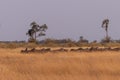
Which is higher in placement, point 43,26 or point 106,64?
point 43,26

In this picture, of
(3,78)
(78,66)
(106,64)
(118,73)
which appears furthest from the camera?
(106,64)

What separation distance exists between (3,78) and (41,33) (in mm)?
77161

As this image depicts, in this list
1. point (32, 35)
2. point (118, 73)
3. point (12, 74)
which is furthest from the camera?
point (32, 35)

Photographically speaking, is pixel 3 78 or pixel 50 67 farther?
pixel 50 67

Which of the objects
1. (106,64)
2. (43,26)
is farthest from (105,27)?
(106,64)

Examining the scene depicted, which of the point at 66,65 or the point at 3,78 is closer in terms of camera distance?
the point at 3,78

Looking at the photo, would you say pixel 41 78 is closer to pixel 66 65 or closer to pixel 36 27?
pixel 66 65

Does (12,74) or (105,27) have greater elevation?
(105,27)

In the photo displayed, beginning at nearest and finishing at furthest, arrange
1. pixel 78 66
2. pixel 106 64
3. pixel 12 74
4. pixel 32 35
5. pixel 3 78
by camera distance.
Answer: pixel 3 78, pixel 12 74, pixel 78 66, pixel 106 64, pixel 32 35

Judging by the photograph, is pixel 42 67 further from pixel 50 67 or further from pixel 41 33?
pixel 41 33

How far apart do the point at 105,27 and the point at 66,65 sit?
73.7 metres

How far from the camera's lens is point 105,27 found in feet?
285

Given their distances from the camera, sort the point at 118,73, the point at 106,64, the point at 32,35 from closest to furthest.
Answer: the point at 118,73 → the point at 106,64 → the point at 32,35

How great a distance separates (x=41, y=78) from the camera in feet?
33.8
